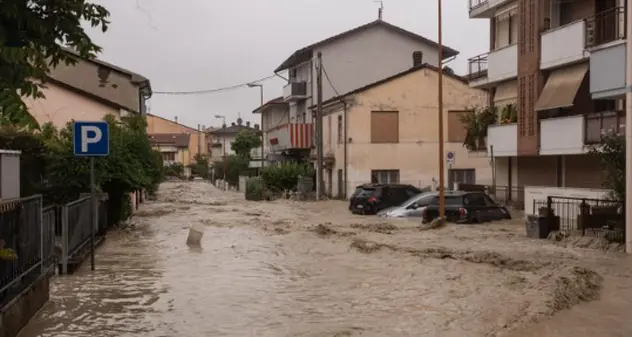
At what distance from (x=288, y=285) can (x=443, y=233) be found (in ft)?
33.8

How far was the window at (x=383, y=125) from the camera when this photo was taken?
44969 mm

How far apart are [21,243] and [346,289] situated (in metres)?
5.43

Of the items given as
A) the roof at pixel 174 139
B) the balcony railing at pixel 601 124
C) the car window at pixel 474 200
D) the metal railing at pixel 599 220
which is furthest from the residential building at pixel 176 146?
the metal railing at pixel 599 220

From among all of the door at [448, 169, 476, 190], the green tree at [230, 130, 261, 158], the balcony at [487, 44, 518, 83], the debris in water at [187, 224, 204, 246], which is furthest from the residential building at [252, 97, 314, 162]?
the debris in water at [187, 224, 204, 246]

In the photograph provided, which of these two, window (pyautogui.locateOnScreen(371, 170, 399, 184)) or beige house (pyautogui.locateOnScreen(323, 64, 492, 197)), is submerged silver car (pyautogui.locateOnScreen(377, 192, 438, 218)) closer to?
beige house (pyautogui.locateOnScreen(323, 64, 492, 197))

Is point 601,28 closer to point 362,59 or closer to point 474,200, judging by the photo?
point 474,200

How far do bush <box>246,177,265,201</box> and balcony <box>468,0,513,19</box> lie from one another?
835 inches

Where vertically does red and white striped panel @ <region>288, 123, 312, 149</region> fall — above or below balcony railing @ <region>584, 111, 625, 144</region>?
above

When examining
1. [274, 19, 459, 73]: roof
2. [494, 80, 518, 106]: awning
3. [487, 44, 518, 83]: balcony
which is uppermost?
[274, 19, 459, 73]: roof

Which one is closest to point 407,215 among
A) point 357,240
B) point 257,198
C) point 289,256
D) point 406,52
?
point 357,240

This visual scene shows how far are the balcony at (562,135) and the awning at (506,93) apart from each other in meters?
3.41

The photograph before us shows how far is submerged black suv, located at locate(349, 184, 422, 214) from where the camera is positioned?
3341 centimetres

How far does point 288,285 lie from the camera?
44.8ft

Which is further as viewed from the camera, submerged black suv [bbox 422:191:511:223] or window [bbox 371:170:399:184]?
window [bbox 371:170:399:184]
